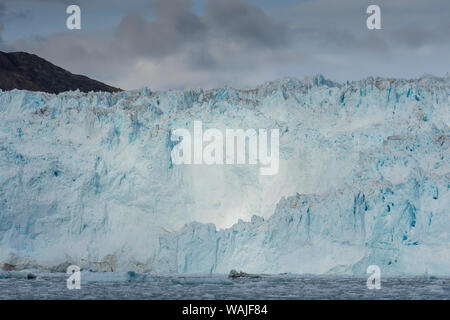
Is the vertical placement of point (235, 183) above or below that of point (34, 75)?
below

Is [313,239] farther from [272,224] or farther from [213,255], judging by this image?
[213,255]

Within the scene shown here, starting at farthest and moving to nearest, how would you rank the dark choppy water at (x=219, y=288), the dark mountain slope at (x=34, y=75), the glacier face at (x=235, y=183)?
the dark mountain slope at (x=34, y=75)
the glacier face at (x=235, y=183)
the dark choppy water at (x=219, y=288)

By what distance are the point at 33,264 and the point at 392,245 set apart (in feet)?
37.1

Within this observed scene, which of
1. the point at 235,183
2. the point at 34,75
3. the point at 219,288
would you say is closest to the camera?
the point at 219,288

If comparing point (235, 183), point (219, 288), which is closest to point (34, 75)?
point (235, 183)

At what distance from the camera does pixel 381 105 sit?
27641 millimetres

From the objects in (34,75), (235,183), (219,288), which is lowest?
(219,288)

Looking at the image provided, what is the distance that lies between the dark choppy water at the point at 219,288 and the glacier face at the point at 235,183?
3.84 feet

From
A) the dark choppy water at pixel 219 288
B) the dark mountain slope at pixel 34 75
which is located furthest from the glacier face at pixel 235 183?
the dark mountain slope at pixel 34 75

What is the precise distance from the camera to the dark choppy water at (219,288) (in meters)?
17.0

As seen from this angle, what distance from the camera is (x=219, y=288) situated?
752 inches

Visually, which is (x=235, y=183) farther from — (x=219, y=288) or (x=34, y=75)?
(x=34, y=75)

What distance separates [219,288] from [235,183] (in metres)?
8.52

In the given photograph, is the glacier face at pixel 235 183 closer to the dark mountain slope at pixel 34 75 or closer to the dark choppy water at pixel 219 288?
the dark choppy water at pixel 219 288
